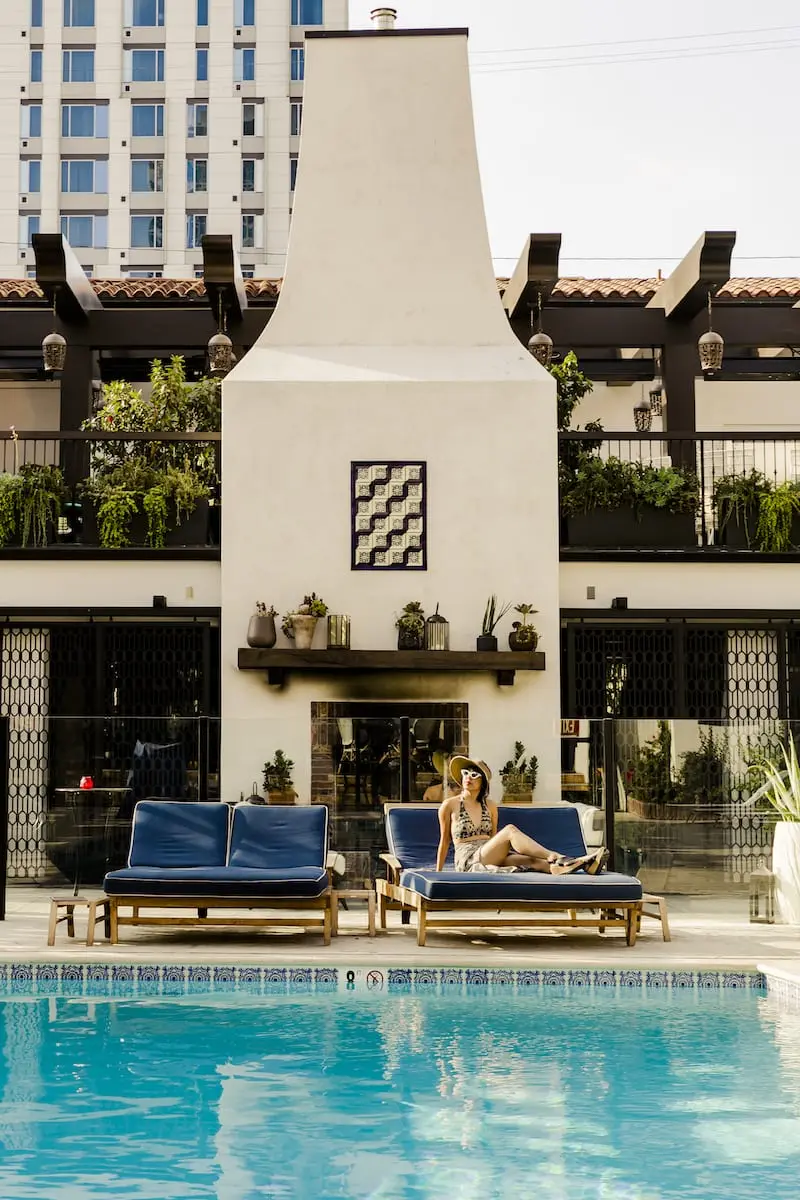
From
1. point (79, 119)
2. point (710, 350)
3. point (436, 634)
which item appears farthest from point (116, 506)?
point (79, 119)

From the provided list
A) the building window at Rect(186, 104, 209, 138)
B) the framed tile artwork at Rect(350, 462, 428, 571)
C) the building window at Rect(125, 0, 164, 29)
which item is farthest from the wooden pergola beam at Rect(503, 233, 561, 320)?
the building window at Rect(125, 0, 164, 29)

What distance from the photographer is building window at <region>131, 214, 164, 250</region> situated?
44438 millimetres

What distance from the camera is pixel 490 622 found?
12.8 metres

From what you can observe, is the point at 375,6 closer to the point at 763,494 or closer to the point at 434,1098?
the point at 763,494

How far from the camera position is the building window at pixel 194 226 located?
44.2 meters

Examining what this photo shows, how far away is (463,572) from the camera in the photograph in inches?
511

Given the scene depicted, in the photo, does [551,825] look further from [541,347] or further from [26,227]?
[26,227]

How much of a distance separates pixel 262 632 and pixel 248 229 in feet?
113

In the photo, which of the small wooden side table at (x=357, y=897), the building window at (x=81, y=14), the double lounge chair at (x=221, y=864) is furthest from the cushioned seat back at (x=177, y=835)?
the building window at (x=81, y=14)

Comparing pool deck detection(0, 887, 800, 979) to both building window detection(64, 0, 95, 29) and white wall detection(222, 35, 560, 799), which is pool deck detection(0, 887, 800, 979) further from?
building window detection(64, 0, 95, 29)

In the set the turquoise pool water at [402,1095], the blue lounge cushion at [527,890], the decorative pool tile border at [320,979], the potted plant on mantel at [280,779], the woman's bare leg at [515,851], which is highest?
the potted plant on mantel at [280,779]

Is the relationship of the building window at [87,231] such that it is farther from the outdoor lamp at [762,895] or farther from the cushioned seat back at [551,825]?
the outdoor lamp at [762,895]

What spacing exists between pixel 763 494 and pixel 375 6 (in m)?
6.46

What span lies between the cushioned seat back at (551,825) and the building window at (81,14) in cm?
4174
